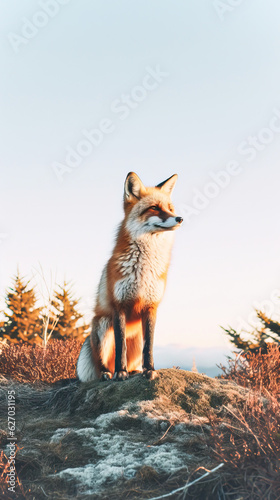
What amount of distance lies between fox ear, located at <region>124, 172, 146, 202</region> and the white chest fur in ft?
2.13

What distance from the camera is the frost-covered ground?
147 inches

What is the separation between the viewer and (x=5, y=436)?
4.95 meters

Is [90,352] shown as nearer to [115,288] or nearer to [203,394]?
[115,288]

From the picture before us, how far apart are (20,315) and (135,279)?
1230cm

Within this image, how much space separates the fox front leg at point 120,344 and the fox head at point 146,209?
3.94 feet

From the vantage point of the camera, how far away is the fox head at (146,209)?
221 inches

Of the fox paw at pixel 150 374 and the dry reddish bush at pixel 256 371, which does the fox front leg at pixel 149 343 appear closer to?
the fox paw at pixel 150 374

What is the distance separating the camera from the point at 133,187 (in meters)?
5.98

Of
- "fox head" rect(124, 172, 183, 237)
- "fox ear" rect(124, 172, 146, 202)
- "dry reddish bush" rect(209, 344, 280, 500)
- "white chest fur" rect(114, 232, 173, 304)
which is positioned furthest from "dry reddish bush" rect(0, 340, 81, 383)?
"dry reddish bush" rect(209, 344, 280, 500)

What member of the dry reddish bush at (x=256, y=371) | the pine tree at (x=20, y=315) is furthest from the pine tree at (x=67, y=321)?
the dry reddish bush at (x=256, y=371)

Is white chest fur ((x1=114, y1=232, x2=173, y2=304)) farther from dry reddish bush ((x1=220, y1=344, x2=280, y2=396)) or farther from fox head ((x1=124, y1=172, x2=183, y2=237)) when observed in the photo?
dry reddish bush ((x1=220, y1=344, x2=280, y2=396))

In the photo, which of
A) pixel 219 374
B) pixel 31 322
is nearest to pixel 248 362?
pixel 219 374

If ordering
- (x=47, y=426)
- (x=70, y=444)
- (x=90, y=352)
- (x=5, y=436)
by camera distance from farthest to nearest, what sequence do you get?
1. (x=90, y=352)
2. (x=47, y=426)
3. (x=5, y=436)
4. (x=70, y=444)

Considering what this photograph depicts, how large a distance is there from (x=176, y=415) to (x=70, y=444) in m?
1.32
